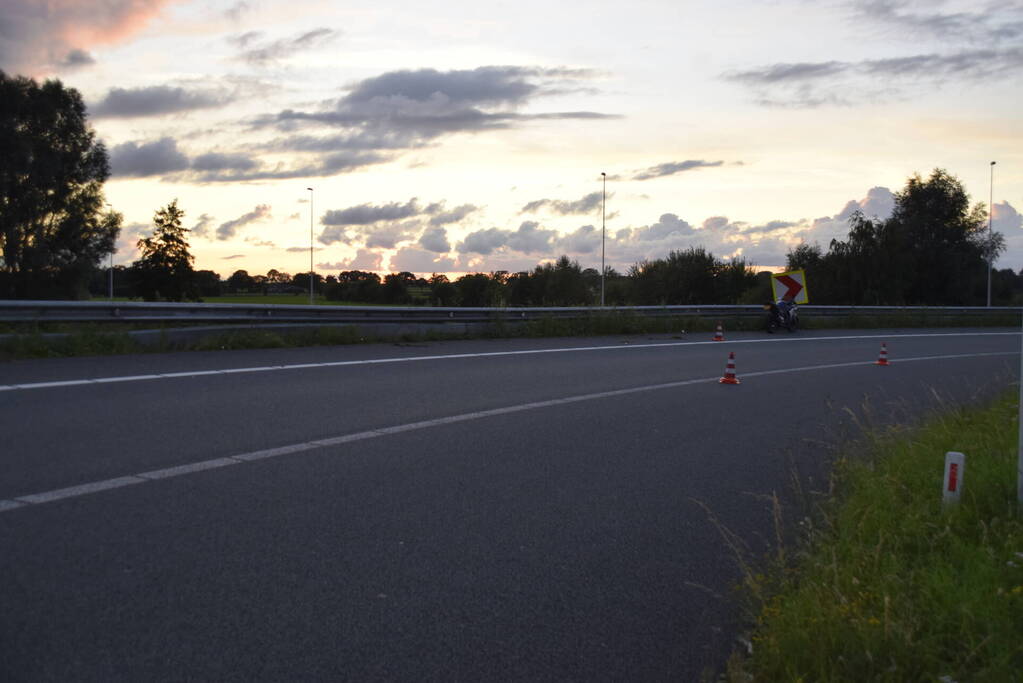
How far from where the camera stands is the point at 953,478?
17.4ft

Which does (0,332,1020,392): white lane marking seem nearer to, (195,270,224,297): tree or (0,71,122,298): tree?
(0,71,122,298): tree

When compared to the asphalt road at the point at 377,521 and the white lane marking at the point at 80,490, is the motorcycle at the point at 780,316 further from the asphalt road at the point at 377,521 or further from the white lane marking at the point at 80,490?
the white lane marking at the point at 80,490

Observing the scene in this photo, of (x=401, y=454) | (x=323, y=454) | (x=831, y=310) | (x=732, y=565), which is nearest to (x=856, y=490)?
(x=732, y=565)

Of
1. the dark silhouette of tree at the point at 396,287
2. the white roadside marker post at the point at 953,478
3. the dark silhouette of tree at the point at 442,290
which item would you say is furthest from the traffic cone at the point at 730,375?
the dark silhouette of tree at the point at 396,287

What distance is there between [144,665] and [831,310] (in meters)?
33.7

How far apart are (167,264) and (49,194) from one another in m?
33.3

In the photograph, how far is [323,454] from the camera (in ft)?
24.6

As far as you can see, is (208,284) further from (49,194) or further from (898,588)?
(898,588)

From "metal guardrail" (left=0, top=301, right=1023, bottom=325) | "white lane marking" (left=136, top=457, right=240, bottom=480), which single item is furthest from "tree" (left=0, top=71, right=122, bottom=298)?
"white lane marking" (left=136, top=457, right=240, bottom=480)

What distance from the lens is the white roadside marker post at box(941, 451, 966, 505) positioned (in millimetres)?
5199

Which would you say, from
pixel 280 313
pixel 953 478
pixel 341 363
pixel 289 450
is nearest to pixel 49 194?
pixel 280 313

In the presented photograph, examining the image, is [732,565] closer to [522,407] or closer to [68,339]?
[522,407]

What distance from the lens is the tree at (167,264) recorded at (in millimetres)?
86625

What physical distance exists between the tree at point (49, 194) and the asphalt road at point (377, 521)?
47.0m
